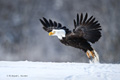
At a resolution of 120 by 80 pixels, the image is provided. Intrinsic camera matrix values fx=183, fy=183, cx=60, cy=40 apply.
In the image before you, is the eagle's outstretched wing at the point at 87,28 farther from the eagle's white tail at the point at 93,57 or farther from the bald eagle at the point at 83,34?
the eagle's white tail at the point at 93,57

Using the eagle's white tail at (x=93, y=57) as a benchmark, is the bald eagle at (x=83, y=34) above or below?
above

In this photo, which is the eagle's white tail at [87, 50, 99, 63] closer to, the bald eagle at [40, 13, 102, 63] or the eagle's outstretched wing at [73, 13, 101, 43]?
the bald eagle at [40, 13, 102, 63]

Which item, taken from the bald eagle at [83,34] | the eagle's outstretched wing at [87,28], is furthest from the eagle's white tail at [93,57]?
the eagle's outstretched wing at [87,28]

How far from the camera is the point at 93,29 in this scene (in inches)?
172

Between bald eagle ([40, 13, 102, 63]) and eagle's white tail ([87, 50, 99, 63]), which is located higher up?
bald eagle ([40, 13, 102, 63])

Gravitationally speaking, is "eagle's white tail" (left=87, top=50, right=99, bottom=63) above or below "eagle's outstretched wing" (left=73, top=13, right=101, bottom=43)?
below

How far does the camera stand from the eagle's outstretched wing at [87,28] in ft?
14.3

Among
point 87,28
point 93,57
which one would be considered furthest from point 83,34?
point 93,57

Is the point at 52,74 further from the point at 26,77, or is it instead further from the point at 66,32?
the point at 66,32

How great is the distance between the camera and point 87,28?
4.41 metres

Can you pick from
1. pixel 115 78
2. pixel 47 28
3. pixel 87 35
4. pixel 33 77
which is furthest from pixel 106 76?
pixel 47 28

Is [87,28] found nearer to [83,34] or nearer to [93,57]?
[83,34]

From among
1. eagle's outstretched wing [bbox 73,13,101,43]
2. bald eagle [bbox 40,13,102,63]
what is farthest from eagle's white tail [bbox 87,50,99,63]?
eagle's outstretched wing [bbox 73,13,101,43]

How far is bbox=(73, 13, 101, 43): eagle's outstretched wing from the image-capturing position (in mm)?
4359
